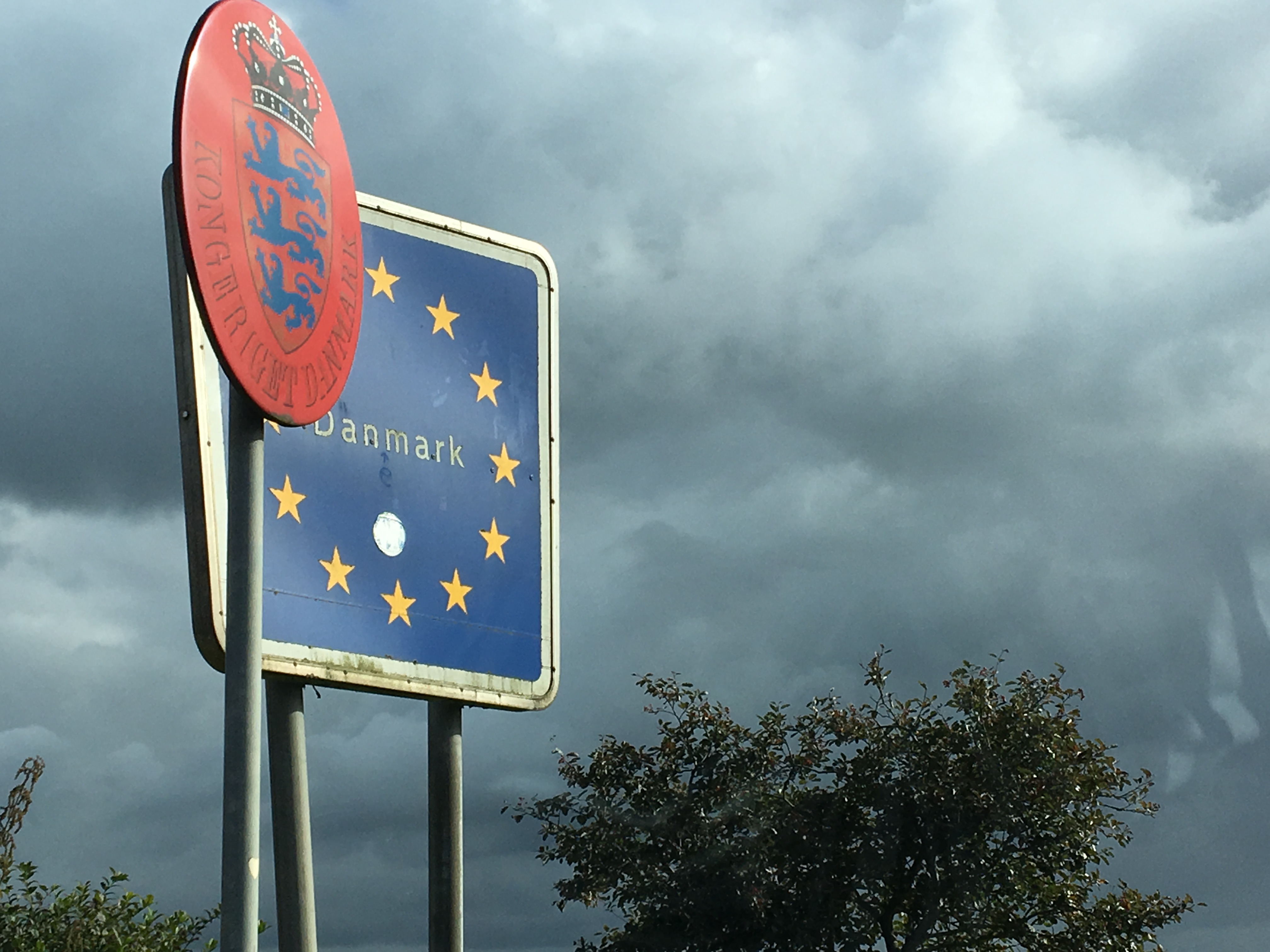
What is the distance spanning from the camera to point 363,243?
6902mm

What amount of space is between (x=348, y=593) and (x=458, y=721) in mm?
883

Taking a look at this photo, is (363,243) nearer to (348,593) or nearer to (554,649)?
(348,593)

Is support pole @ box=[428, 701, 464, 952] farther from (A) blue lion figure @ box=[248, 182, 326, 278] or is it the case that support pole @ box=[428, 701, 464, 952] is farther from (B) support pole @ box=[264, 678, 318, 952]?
(A) blue lion figure @ box=[248, 182, 326, 278]

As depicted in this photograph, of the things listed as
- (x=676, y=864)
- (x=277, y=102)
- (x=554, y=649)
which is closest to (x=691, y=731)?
(x=676, y=864)

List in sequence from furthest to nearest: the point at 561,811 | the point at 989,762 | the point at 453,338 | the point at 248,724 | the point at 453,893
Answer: the point at 561,811 → the point at 989,762 → the point at 453,338 → the point at 453,893 → the point at 248,724

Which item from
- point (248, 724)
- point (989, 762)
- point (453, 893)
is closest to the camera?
point (248, 724)

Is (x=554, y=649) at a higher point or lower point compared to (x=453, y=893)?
higher

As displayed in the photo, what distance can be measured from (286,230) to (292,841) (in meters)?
3.05

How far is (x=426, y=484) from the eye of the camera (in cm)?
683

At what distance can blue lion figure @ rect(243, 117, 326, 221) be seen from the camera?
3574 mm

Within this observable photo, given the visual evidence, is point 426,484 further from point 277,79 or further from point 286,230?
point 286,230

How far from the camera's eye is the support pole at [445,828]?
21.5 ft

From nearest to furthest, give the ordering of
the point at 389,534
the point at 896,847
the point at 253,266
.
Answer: the point at 253,266, the point at 389,534, the point at 896,847

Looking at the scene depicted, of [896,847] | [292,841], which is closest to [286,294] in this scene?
[292,841]
